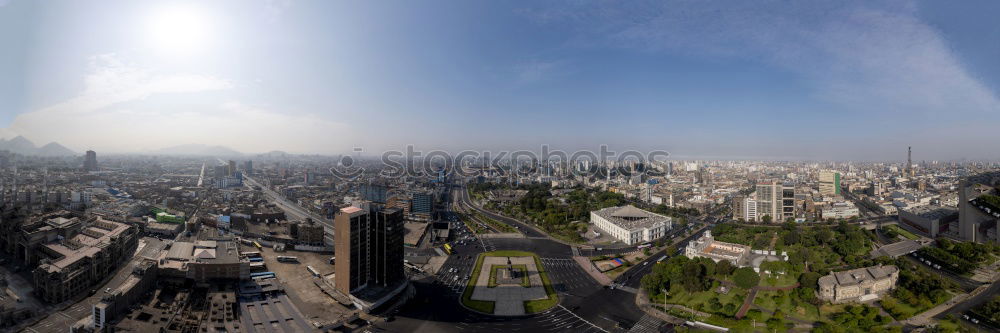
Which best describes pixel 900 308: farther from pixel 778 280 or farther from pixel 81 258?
pixel 81 258

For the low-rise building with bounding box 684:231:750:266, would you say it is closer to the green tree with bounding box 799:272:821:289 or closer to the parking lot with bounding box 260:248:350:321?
the green tree with bounding box 799:272:821:289

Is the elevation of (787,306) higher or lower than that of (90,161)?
lower

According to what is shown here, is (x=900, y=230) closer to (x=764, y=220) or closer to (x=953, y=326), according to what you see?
(x=764, y=220)

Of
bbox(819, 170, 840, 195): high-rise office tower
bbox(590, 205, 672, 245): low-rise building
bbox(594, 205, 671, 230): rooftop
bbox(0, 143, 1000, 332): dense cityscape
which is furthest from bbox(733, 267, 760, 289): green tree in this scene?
bbox(819, 170, 840, 195): high-rise office tower

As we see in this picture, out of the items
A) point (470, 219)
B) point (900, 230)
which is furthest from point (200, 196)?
point (900, 230)

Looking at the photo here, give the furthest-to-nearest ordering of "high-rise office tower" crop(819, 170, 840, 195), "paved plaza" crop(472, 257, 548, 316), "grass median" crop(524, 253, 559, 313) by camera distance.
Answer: "high-rise office tower" crop(819, 170, 840, 195) → "paved plaza" crop(472, 257, 548, 316) → "grass median" crop(524, 253, 559, 313)

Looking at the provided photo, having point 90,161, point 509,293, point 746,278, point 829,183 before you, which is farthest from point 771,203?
point 90,161

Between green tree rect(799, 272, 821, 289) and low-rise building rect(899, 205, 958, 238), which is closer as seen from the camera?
green tree rect(799, 272, 821, 289)
